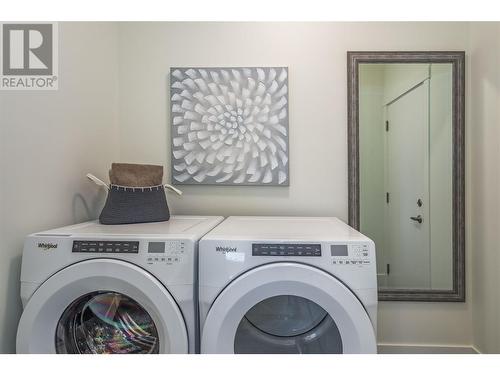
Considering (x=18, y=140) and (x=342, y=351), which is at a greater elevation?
(x=18, y=140)

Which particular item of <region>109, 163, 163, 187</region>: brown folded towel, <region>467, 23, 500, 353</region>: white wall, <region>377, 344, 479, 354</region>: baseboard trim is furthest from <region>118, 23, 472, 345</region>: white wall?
<region>109, 163, 163, 187</region>: brown folded towel

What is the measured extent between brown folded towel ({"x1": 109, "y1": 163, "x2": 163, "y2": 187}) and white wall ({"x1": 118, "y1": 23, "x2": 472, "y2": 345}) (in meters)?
0.36

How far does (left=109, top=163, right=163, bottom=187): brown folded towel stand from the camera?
4.84 ft

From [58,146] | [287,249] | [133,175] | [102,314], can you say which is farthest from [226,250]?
[58,146]

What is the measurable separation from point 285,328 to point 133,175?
0.95 metres

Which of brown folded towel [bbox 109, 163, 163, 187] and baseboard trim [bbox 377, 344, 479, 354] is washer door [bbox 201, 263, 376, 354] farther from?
baseboard trim [bbox 377, 344, 479, 354]

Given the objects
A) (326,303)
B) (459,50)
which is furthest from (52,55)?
(459,50)

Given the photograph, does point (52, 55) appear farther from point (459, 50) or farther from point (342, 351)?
point (459, 50)

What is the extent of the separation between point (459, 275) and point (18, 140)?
225 centimetres

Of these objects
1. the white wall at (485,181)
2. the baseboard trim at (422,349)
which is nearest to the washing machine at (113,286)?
the baseboard trim at (422,349)

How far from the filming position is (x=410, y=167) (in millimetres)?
1815

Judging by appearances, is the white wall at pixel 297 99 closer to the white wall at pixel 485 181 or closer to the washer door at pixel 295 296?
the white wall at pixel 485 181

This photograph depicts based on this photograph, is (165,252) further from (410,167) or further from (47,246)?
(410,167)
